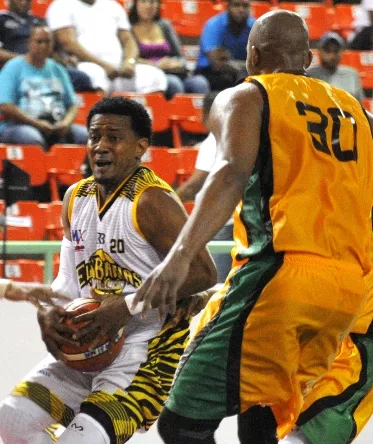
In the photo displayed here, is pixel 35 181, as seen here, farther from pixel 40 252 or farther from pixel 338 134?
pixel 338 134

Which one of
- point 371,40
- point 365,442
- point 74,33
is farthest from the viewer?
point 371,40

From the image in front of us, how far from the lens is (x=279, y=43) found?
3.67 meters

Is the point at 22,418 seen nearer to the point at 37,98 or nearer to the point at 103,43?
the point at 37,98

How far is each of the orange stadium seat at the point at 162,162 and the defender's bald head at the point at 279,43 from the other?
511 cm

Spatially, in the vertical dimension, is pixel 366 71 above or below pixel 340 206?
below

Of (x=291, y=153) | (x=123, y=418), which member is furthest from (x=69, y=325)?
(x=291, y=153)

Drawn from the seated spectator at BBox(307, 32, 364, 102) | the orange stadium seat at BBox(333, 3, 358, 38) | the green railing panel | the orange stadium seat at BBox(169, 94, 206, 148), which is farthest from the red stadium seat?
the green railing panel

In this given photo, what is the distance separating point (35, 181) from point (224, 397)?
16.8 ft

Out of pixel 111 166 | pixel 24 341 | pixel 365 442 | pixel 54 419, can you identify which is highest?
pixel 111 166

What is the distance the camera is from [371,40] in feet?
35.6

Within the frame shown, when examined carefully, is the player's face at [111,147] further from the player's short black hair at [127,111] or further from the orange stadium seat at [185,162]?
the orange stadium seat at [185,162]

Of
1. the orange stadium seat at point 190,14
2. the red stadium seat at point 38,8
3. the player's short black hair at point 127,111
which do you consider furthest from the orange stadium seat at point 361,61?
the player's short black hair at point 127,111

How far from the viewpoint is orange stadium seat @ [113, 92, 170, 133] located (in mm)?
9297

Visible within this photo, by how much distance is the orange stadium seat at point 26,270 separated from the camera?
21.8 feet
